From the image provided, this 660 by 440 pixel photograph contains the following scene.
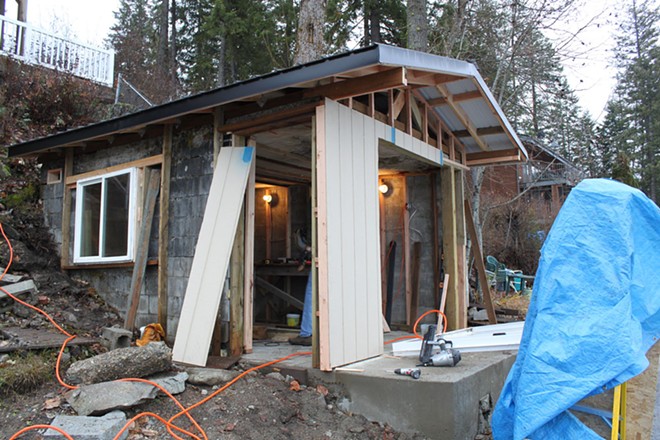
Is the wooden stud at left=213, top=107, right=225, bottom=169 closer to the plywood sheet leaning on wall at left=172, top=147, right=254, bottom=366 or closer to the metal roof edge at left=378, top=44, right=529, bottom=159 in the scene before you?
the plywood sheet leaning on wall at left=172, top=147, right=254, bottom=366

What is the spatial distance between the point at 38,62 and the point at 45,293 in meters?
7.81

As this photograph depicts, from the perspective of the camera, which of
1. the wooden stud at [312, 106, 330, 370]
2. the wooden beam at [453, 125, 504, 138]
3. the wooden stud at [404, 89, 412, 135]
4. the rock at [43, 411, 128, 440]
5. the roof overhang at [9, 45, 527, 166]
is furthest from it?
the wooden beam at [453, 125, 504, 138]

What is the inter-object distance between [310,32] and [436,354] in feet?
19.2

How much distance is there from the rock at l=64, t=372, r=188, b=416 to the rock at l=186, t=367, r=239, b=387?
41 cm

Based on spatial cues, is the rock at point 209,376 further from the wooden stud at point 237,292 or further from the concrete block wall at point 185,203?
the concrete block wall at point 185,203

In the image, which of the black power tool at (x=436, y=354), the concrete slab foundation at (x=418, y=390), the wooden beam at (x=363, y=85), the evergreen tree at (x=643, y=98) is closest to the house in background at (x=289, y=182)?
the wooden beam at (x=363, y=85)

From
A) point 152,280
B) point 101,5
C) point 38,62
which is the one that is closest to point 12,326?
point 152,280

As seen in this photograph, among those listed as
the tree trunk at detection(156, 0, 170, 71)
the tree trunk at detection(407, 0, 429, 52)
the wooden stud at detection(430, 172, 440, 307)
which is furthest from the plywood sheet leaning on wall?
the tree trunk at detection(156, 0, 170, 71)

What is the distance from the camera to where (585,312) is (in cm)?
246

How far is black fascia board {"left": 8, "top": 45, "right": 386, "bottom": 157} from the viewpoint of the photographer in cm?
371

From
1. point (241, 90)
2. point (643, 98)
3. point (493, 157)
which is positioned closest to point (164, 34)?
point (493, 157)

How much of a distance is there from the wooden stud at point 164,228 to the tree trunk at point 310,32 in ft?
10.9

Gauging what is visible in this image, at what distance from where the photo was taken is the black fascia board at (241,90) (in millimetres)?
3715

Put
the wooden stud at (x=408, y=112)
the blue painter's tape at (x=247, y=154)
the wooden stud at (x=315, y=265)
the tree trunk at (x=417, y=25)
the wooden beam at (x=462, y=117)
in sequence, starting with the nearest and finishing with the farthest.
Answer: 1. the wooden stud at (x=315, y=265)
2. the blue painter's tape at (x=247, y=154)
3. the wooden beam at (x=462, y=117)
4. the wooden stud at (x=408, y=112)
5. the tree trunk at (x=417, y=25)
